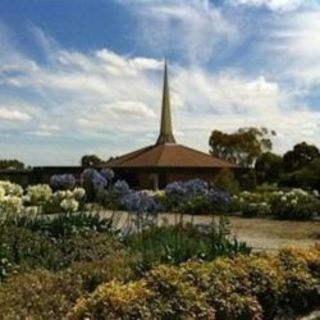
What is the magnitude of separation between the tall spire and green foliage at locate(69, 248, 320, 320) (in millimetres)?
40732

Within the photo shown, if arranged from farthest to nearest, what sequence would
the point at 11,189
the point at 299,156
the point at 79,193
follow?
the point at 299,156
the point at 79,193
the point at 11,189

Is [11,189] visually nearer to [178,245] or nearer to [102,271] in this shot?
[178,245]

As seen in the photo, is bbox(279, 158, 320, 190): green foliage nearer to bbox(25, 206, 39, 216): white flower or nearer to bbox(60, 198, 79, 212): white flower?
bbox(60, 198, 79, 212): white flower

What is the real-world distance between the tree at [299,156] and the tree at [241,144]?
13.5m

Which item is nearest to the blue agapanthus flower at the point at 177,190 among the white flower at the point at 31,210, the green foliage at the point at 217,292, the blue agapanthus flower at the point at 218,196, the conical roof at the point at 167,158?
the blue agapanthus flower at the point at 218,196

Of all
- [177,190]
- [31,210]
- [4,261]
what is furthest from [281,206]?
[4,261]

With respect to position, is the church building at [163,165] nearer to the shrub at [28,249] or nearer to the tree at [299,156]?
the tree at [299,156]

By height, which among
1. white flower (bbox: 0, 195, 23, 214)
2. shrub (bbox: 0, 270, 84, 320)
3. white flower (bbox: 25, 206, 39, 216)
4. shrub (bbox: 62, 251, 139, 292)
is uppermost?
white flower (bbox: 0, 195, 23, 214)

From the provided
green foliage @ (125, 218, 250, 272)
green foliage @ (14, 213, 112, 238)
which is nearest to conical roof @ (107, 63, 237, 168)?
green foliage @ (14, 213, 112, 238)

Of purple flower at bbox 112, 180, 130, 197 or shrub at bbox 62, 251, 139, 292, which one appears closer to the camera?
shrub at bbox 62, 251, 139, 292

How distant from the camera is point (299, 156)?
44938 millimetres

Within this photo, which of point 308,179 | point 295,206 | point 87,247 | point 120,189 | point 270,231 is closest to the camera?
point 87,247

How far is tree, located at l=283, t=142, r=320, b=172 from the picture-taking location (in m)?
44.7

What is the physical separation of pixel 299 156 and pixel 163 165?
972 centimetres
